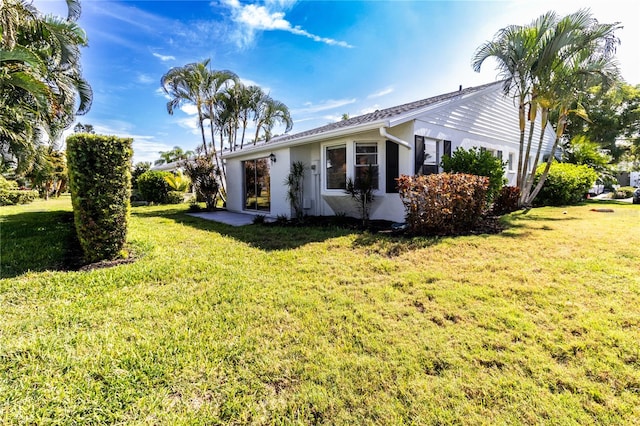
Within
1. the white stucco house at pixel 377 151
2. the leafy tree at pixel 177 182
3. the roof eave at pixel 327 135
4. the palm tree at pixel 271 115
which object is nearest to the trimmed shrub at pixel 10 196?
the leafy tree at pixel 177 182

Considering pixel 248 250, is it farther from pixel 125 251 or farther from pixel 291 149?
pixel 291 149

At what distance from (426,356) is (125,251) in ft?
19.2

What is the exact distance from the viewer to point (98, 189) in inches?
206

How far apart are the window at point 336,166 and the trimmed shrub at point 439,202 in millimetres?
2826

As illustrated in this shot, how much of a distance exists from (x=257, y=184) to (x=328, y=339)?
35.6 ft

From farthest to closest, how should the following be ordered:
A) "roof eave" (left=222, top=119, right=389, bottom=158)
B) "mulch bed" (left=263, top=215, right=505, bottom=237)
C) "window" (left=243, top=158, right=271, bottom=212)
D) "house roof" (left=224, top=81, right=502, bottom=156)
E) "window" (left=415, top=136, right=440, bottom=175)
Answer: "window" (left=243, top=158, right=271, bottom=212) < "window" (left=415, top=136, right=440, bottom=175) < "house roof" (left=224, top=81, right=502, bottom=156) < "roof eave" (left=222, top=119, right=389, bottom=158) < "mulch bed" (left=263, top=215, right=505, bottom=237)

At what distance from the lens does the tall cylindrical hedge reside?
5160 millimetres

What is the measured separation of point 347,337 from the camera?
10.1 ft

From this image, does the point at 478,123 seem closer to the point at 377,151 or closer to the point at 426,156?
the point at 426,156

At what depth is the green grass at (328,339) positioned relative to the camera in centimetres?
218

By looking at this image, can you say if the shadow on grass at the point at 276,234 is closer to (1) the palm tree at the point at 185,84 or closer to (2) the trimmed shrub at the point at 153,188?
(1) the palm tree at the point at 185,84

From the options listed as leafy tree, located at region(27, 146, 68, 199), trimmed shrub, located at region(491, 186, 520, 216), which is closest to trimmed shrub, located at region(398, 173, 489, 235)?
trimmed shrub, located at region(491, 186, 520, 216)

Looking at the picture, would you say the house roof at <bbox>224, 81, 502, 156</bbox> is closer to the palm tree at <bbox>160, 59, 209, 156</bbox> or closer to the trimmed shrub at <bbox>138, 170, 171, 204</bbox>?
the palm tree at <bbox>160, 59, 209, 156</bbox>

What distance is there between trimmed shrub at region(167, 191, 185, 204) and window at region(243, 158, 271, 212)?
790 centimetres
